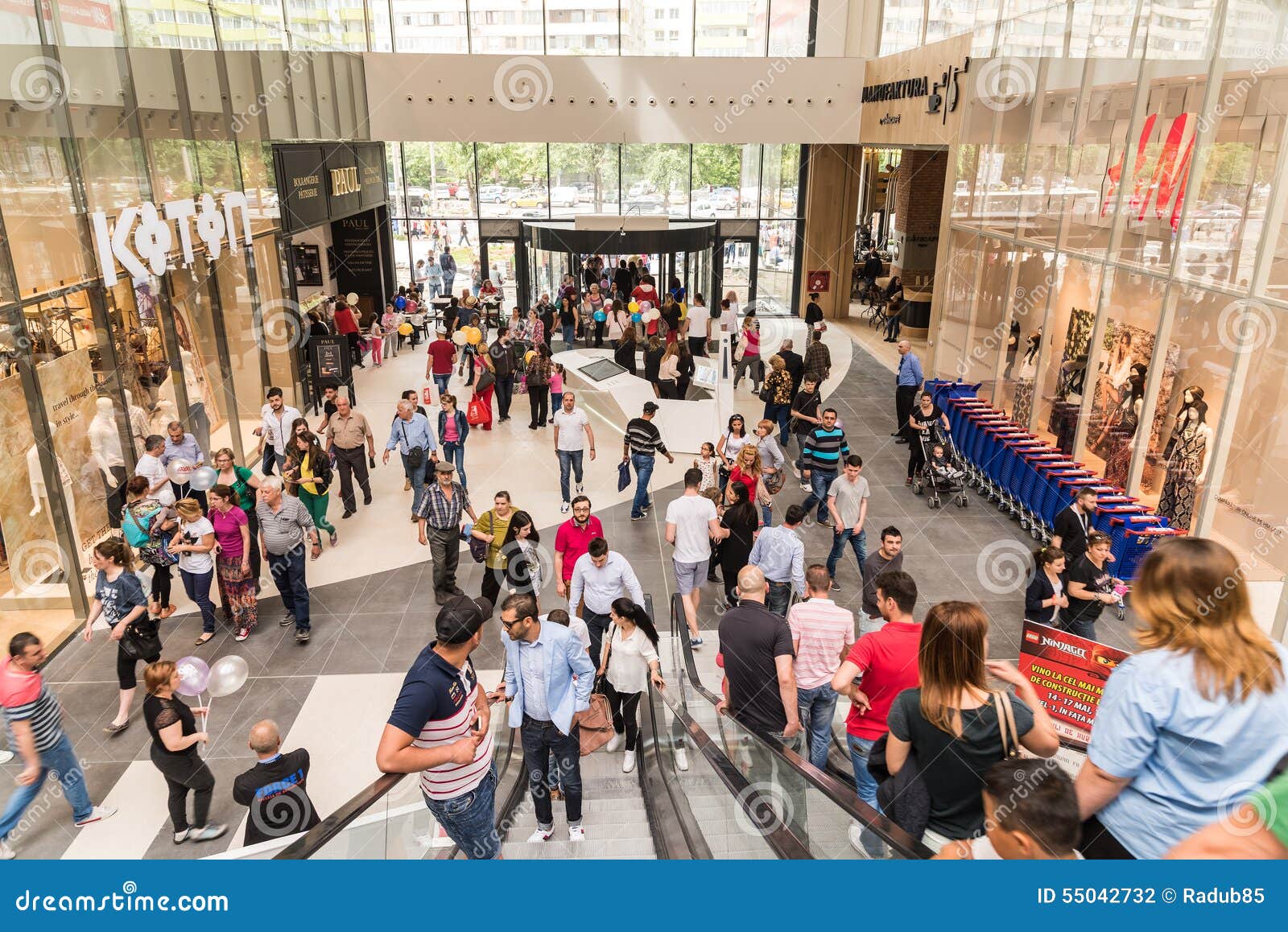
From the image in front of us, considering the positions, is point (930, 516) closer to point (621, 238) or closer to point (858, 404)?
point (858, 404)

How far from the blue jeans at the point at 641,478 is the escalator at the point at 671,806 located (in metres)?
3.75

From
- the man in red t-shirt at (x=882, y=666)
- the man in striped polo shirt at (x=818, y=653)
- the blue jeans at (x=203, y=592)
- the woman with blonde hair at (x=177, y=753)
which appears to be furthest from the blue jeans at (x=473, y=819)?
the blue jeans at (x=203, y=592)

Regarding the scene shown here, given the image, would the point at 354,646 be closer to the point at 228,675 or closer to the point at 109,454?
the point at 228,675

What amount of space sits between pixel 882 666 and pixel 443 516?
16.4 feet

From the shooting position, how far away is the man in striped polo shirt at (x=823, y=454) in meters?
9.56

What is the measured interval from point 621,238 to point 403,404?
1128 centimetres

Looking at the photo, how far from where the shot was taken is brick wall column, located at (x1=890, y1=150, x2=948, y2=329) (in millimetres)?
23266

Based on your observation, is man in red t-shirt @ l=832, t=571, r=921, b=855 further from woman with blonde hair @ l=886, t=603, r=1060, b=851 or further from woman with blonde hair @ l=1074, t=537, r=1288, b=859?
woman with blonde hair @ l=1074, t=537, r=1288, b=859

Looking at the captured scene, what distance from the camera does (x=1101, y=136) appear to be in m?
10.9

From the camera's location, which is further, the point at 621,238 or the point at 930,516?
the point at 621,238

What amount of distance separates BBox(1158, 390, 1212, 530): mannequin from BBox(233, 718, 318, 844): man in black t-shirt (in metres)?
9.00

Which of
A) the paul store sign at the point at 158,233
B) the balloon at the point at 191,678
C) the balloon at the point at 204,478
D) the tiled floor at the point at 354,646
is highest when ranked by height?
the paul store sign at the point at 158,233

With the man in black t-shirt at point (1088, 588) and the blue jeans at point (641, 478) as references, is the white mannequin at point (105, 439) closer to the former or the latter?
the blue jeans at point (641, 478)

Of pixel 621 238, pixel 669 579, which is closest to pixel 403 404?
pixel 669 579
